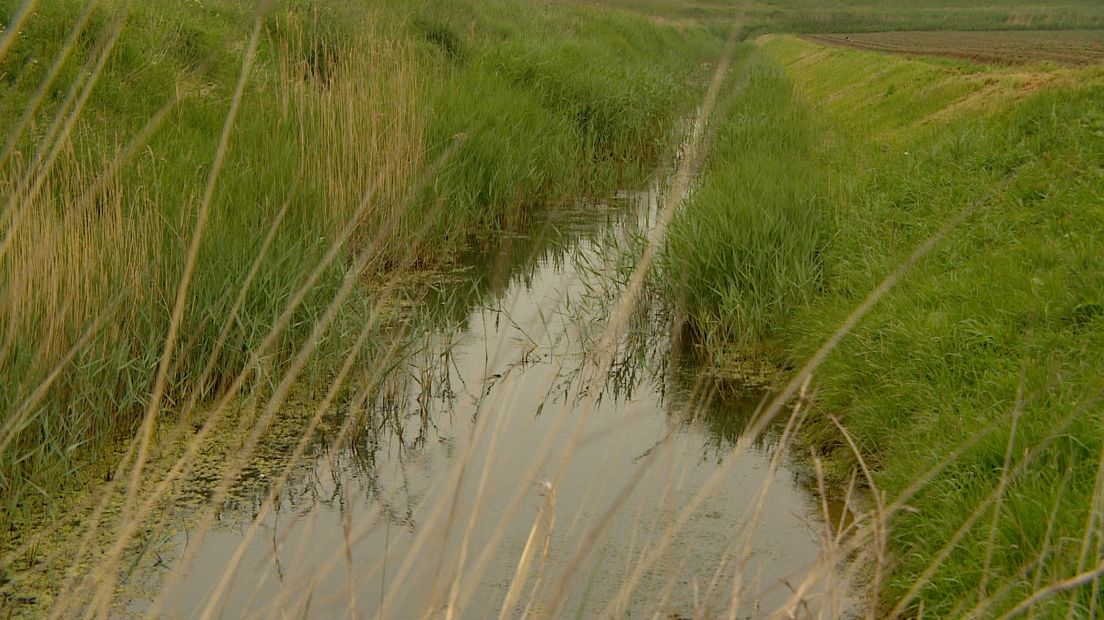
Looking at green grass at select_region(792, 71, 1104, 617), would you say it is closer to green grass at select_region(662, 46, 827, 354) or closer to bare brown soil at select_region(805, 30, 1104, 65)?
green grass at select_region(662, 46, 827, 354)

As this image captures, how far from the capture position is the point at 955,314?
4.58 metres

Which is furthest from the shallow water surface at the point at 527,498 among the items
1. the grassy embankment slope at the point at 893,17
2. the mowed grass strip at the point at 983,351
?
the grassy embankment slope at the point at 893,17

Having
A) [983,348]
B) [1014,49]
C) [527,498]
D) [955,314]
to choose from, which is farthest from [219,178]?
[1014,49]

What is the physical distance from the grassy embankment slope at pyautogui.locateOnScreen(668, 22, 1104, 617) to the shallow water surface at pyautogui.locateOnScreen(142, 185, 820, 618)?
0.37m

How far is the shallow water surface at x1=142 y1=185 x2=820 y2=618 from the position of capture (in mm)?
3119

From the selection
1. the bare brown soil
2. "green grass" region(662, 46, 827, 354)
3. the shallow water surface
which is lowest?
the shallow water surface

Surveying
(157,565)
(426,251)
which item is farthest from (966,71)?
(157,565)

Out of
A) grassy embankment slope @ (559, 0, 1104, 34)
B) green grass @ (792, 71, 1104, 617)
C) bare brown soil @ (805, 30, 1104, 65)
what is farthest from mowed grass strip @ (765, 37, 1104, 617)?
grassy embankment slope @ (559, 0, 1104, 34)

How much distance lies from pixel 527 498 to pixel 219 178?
273cm

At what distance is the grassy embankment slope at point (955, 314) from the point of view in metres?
2.90

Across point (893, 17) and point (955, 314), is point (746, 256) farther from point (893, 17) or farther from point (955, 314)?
point (893, 17)

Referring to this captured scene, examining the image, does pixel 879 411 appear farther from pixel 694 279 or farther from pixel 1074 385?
pixel 694 279

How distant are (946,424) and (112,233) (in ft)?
10.5

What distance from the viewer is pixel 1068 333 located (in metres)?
4.16
